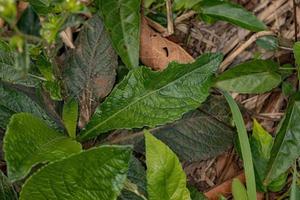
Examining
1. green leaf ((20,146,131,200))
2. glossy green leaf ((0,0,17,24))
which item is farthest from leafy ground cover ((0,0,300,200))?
glossy green leaf ((0,0,17,24))

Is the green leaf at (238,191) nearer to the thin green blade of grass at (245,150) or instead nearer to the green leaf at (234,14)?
the thin green blade of grass at (245,150)

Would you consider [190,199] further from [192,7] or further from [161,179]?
[192,7]

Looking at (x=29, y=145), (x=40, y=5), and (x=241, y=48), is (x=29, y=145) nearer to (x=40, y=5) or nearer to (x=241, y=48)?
(x=40, y=5)

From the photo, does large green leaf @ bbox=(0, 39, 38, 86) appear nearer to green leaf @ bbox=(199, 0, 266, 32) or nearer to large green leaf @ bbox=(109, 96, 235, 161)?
large green leaf @ bbox=(109, 96, 235, 161)

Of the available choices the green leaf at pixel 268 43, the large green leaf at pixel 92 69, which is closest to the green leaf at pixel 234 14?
the green leaf at pixel 268 43

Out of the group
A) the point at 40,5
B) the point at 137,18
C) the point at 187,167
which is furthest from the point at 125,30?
the point at 187,167

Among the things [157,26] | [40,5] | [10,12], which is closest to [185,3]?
[157,26]
